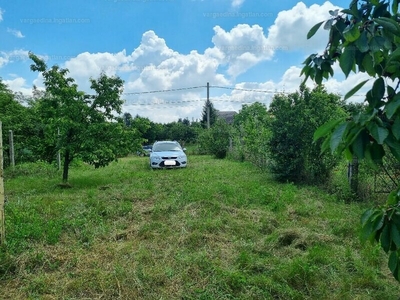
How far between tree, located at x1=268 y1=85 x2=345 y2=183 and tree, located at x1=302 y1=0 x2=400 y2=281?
602cm

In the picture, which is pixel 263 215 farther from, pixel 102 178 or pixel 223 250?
pixel 102 178

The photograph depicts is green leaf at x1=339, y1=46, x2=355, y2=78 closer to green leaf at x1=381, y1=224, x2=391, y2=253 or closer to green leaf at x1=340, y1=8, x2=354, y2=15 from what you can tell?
green leaf at x1=340, y1=8, x2=354, y2=15

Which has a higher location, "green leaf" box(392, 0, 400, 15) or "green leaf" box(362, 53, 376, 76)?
"green leaf" box(392, 0, 400, 15)

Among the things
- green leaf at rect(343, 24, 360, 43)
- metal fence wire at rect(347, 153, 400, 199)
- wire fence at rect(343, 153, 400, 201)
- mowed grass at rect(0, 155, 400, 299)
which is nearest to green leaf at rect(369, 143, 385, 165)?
green leaf at rect(343, 24, 360, 43)

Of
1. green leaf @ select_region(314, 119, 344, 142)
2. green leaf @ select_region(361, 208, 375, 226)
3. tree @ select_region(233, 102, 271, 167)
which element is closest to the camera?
green leaf @ select_region(314, 119, 344, 142)

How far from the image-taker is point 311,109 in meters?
6.99

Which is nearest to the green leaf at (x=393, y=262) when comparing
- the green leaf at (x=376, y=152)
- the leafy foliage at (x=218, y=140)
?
the green leaf at (x=376, y=152)

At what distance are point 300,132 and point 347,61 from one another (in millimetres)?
6577

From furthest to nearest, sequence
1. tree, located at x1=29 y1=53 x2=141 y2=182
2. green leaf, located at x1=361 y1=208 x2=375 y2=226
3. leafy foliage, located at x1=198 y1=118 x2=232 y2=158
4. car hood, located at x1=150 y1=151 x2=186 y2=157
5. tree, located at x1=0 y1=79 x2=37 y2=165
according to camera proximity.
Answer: leafy foliage, located at x1=198 y1=118 x2=232 y2=158
car hood, located at x1=150 y1=151 x2=186 y2=157
tree, located at x1=0 y1=79 x2=37 y2=165
tree, located at x1=29 y1=53 x2=141 y2=182
green leaf, located at x1=361 y1=208 x2=375 y2=226

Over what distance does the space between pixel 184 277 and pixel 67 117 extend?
5.33 m

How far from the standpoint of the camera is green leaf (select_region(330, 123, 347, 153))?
794mm

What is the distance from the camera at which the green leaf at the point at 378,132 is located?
78cm

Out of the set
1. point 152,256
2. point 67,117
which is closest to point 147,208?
point 152,256

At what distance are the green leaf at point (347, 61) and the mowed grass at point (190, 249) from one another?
2.05 metres
